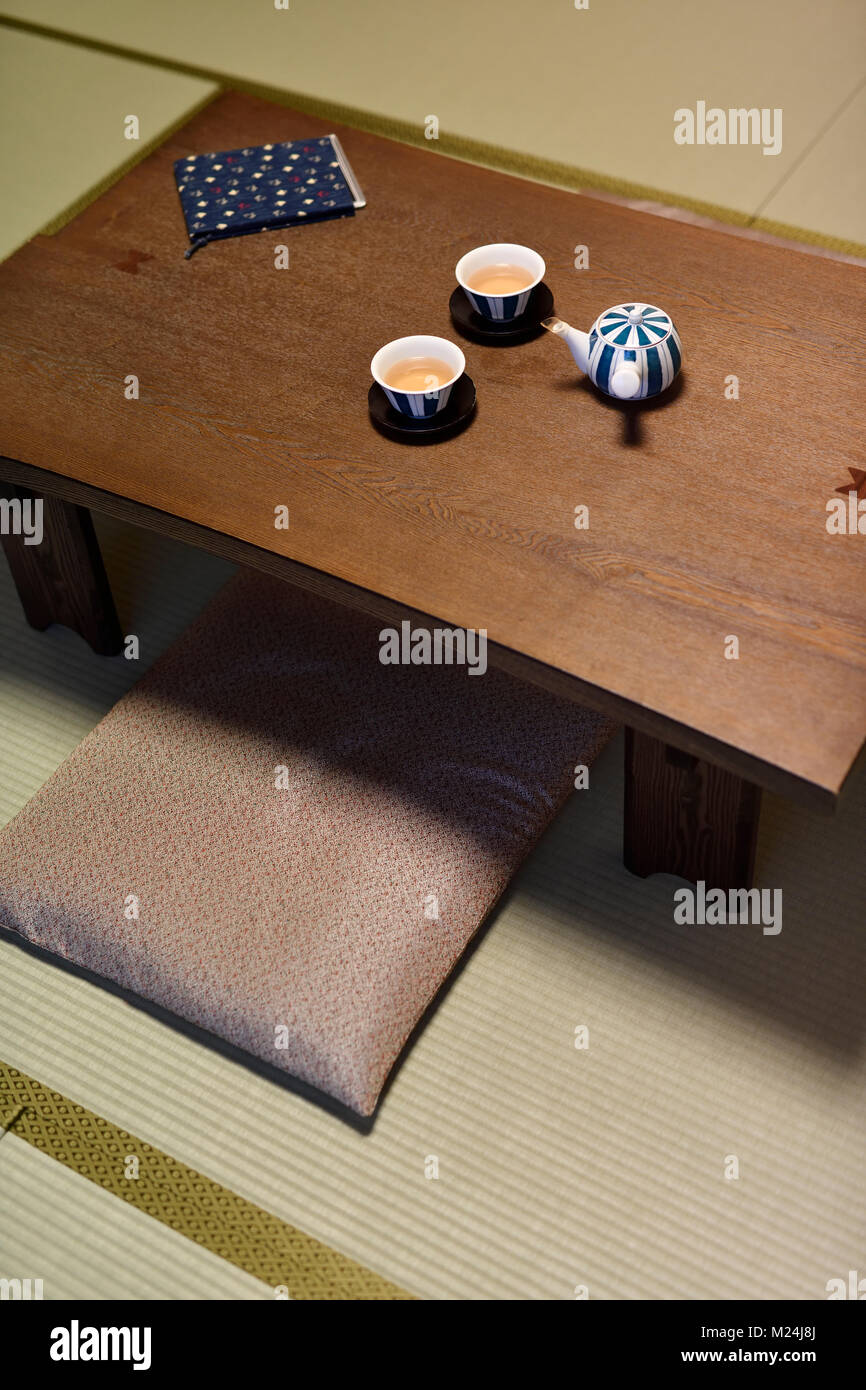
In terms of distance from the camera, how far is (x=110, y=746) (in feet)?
6.87

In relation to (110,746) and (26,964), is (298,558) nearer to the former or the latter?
(110,746)

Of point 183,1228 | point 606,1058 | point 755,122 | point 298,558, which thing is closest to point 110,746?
point 298,558

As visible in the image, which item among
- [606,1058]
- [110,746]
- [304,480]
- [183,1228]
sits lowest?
[183,1228]

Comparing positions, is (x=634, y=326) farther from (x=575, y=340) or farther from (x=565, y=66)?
(x=565, y=66)

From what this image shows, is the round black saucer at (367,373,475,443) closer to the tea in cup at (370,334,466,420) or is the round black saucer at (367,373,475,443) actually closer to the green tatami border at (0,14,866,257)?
the tea in cup at (370,334,466,420)

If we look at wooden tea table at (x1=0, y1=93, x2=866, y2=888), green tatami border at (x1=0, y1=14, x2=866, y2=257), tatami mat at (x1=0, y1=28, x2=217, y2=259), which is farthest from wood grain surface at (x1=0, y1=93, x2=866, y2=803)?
tatami mat at (x1=0, y1=28, x2=217, y2=259)

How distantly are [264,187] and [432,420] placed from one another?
28.0 inches

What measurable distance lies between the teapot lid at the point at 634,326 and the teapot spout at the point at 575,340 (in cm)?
3

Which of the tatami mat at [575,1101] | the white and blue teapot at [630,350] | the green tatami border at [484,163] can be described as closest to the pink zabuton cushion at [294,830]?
the tatami mat at [575,1101]

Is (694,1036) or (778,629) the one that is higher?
(778,629)

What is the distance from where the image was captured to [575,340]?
189cm

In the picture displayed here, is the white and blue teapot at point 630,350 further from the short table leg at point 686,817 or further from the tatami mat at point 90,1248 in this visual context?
the tatami mat at point 90,1248

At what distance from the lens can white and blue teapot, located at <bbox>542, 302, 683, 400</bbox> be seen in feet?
5.99

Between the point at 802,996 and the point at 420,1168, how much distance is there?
0.57m
